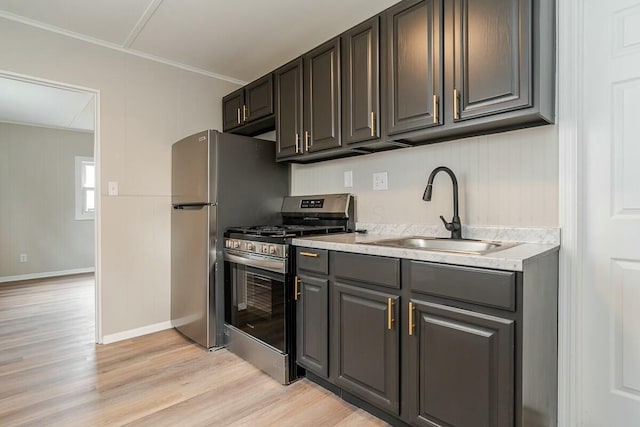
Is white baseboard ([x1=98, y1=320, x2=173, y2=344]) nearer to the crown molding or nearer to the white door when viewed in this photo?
the crown molding

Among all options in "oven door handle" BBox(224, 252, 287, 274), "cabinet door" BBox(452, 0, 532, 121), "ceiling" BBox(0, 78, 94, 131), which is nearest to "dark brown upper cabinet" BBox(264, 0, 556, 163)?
"cabinet door" BBox(452, 0, 532, 121)

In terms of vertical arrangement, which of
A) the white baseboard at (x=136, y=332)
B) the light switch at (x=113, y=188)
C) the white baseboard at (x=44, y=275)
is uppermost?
the light switch at (x=113, y=188)

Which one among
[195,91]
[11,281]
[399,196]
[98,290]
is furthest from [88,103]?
[399,196]

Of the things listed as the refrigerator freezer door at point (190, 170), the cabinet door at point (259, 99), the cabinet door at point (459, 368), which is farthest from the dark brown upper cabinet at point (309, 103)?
the cabinet door at point (459, 368)

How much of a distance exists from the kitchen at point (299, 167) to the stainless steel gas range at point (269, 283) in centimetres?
19

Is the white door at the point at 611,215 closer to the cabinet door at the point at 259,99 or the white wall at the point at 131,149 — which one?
the cabinet door at the point at 259,99

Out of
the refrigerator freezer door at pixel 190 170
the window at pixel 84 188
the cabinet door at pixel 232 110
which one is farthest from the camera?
the window at pixel 84 188

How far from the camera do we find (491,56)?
60.2 inches

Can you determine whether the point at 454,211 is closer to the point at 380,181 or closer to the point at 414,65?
the point at 380,181

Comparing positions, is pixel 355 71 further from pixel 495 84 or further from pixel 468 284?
pixel 468 284

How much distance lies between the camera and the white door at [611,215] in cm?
145

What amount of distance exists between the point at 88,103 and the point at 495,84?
180 inches

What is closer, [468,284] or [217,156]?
[468,284]

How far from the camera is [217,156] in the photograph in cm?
256
